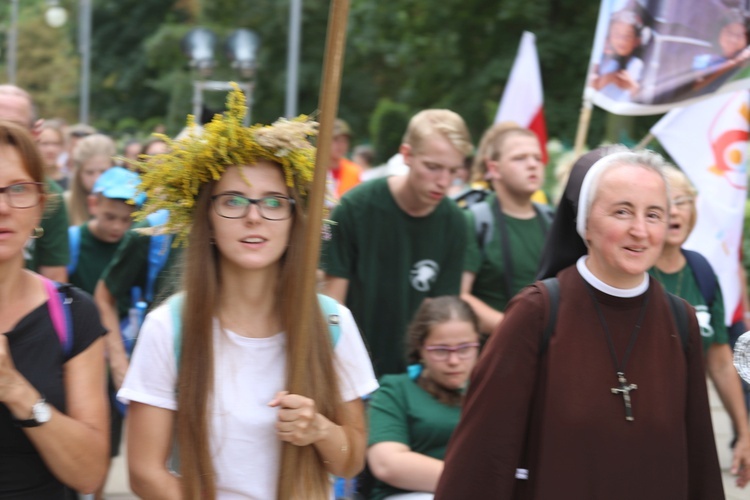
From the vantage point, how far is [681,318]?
3.60m

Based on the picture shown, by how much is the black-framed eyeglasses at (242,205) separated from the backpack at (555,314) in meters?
0.80

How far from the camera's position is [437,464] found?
4.92 meters

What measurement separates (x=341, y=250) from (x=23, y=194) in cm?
291

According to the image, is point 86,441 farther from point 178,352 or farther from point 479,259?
point 479,259

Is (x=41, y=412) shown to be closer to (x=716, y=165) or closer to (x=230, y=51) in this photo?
(x=716, y=165)

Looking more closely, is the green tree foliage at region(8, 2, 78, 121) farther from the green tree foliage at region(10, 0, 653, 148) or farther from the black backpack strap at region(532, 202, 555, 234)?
the black backpack strap at region(532, 202, 555, 234)

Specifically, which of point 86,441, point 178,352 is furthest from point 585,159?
point 86,441

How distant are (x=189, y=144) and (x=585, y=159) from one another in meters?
1.16

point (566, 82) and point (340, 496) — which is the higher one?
point (566, 82)

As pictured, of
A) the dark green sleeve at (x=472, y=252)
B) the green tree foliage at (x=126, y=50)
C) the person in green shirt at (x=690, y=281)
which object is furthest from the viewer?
the green tree foliage at (x=126, y=50)

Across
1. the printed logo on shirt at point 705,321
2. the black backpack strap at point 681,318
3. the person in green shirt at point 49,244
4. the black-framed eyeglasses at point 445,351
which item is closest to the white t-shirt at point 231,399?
the black backpack strap at point 681,318

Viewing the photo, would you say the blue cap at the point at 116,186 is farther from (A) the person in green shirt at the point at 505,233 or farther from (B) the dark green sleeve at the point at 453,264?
(A) the person in green shirt at the point at 505,233

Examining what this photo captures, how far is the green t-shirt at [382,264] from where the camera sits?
6.09m

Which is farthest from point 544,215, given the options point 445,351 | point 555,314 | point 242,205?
point 242,205
